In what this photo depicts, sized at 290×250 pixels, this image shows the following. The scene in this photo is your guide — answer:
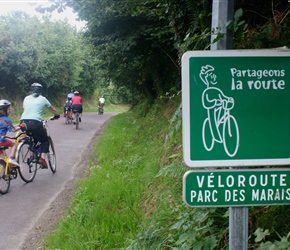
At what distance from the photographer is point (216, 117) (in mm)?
1331

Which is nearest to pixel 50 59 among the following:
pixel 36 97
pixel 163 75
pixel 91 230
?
pixel 163 75

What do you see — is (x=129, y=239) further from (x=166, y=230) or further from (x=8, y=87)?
(x=8, y=87)

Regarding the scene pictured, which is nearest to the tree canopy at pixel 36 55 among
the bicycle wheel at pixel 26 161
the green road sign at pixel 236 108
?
the bicycle wheel at pixel 26 161

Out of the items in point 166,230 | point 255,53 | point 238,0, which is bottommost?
point 166,230

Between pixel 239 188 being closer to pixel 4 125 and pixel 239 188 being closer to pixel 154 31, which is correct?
pixel 4 125

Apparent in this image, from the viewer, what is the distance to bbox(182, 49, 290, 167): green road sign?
133 centimetres

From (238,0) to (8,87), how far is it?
2373 cm

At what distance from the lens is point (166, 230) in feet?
9.87

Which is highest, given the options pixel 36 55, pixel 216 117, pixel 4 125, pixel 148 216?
pixel 36 55

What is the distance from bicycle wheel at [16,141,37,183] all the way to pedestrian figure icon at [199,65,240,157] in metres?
5.41

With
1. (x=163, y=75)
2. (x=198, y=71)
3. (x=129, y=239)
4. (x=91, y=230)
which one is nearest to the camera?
(x=198, y=71)

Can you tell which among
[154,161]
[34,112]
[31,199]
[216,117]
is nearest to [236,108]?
[216,117]

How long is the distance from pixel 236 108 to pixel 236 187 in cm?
33

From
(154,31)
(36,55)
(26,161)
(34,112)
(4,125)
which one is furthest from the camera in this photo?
(36,55)
